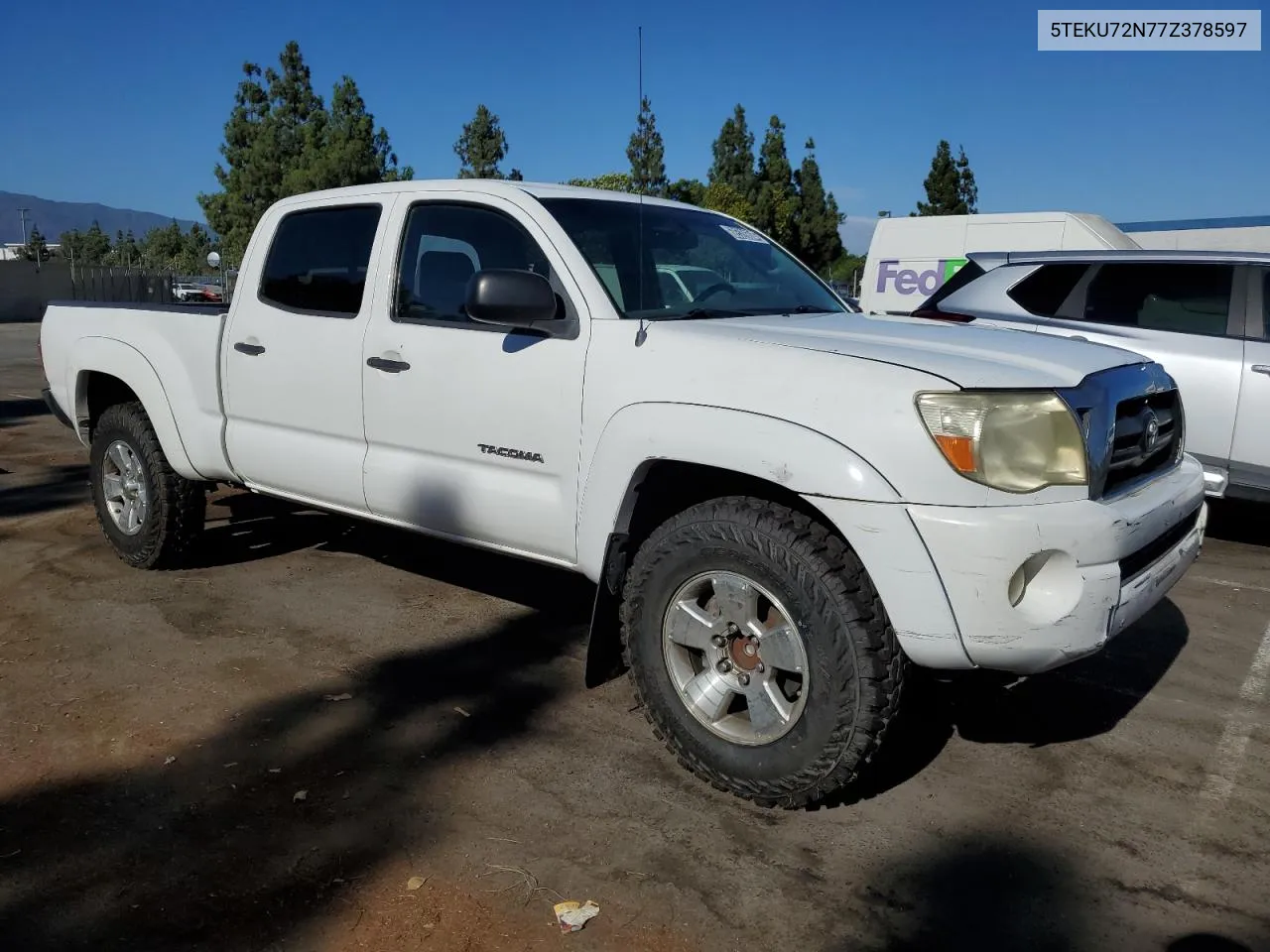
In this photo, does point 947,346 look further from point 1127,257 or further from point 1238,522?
point 1238,522

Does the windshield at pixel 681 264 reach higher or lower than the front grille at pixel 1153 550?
higher

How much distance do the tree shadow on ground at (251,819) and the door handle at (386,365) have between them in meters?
1.20

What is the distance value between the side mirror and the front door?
0.13 metres

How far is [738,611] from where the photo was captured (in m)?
3.09

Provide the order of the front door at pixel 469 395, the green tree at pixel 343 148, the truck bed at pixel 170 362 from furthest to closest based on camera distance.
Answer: the green tree at pixel 343 148 → the truck bed at pixel 170 362 → the front door at pixel 469 395

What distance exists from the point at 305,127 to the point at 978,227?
1377 inches

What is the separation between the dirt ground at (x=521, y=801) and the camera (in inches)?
102

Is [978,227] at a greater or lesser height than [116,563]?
greater

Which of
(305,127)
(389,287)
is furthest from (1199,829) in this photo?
(305,127)

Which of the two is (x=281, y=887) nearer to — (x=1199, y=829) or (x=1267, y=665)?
(x=1199, y=829)

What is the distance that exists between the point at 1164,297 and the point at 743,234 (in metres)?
3.68

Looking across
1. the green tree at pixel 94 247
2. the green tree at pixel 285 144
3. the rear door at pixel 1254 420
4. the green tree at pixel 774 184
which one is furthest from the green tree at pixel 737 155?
the green tree at pixel 94 247

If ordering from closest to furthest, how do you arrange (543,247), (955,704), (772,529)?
(772,529) → (543,247) → (955,704)

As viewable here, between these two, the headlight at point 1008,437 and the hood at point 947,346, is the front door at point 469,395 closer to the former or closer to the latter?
the hood at point 947,346
